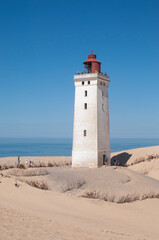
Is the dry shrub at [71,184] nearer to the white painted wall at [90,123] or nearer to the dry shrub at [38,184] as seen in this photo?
the dry shrub at [38,184]

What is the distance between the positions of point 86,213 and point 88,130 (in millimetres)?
17904

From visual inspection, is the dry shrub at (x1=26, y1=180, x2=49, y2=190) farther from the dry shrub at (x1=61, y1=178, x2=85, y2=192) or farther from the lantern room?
the lantern room

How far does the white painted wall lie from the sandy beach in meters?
4.86

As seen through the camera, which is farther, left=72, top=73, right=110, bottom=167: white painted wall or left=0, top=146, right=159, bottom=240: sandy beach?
Answer: left=72, top=73, right=110, bottom=167: white painted wall

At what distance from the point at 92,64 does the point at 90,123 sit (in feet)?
23.7

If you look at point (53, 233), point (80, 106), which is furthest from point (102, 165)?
point (53, 233)

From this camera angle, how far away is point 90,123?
108 ft

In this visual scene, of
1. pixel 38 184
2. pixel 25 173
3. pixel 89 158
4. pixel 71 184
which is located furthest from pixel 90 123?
pixel 38 184

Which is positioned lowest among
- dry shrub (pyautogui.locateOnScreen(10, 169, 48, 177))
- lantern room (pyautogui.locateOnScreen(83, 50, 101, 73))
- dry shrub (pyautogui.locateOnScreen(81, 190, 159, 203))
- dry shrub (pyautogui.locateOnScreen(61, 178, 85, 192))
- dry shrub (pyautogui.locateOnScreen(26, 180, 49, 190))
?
dry shrub (pyautogui.locateOnScreen(81, 190, 159, 203))

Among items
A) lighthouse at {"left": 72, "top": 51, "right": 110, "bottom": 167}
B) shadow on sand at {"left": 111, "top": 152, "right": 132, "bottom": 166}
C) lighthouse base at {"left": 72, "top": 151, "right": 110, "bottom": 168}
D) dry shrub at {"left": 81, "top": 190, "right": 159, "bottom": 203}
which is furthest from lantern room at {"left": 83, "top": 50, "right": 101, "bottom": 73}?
dry shrub at {"left": 81, "top": 190, "right": 159, "bottom": 203}

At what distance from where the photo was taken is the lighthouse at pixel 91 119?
107 feet

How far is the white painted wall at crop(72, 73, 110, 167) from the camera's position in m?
32.7

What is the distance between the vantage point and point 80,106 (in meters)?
33.8

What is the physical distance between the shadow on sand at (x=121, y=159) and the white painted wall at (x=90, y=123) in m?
6.56
